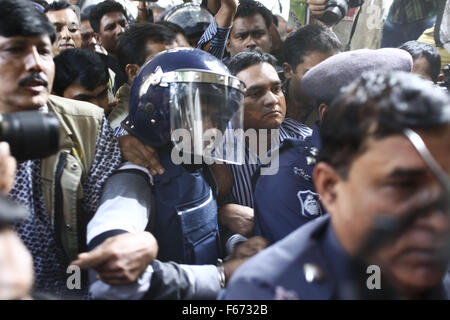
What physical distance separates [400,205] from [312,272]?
1.06 feet

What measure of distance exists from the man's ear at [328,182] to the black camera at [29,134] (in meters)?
0.82

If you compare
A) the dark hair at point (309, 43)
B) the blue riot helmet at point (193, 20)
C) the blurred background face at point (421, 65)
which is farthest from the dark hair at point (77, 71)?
the blurred background face at point (421, 65)

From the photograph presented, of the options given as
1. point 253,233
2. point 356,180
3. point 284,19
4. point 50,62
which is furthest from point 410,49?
point 356,180

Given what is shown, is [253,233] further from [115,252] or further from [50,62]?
[50,62]

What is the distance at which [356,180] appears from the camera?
1.18m

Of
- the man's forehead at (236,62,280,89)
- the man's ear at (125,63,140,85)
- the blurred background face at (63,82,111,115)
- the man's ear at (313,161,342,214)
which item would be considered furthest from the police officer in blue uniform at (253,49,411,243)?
the man's ear at (125,63,140,85)

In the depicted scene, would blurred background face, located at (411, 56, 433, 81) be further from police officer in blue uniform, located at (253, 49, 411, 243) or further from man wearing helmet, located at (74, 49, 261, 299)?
man wearing helmet, located at (74, 49, 261, 299)

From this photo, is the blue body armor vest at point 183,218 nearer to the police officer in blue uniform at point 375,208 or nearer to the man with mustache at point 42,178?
the man with mustache at point 42,178

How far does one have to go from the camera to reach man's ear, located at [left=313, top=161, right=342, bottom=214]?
1266mm

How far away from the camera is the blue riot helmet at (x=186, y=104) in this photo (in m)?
2.28

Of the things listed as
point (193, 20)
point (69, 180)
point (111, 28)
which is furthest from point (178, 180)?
point (111, 28)

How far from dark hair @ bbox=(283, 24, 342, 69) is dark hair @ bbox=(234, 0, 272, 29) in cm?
39
